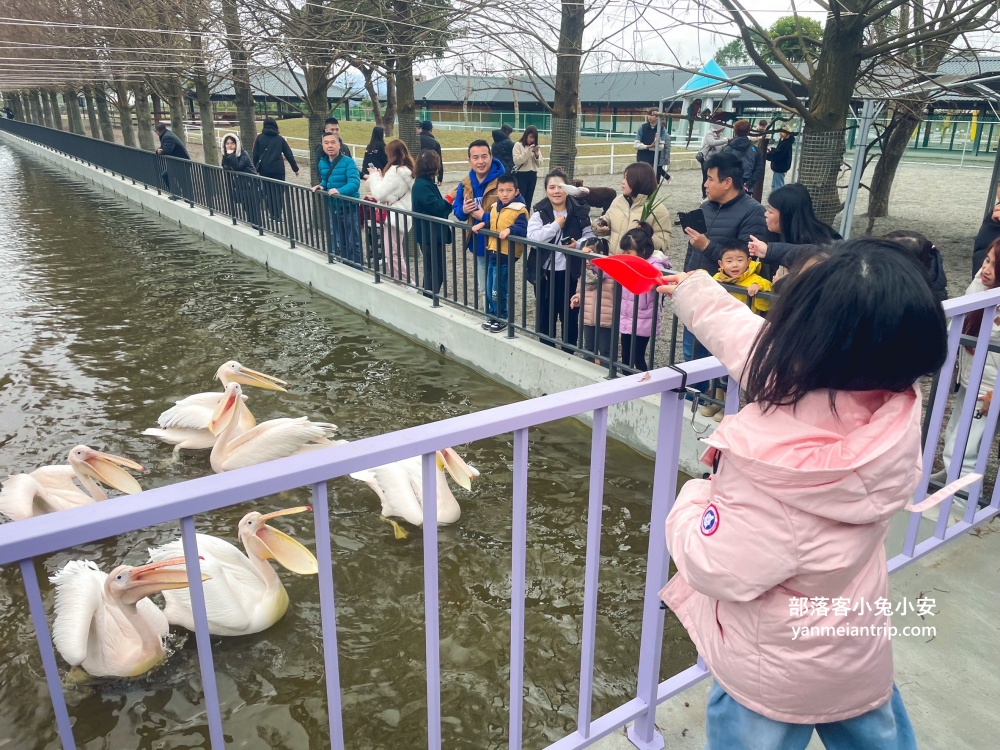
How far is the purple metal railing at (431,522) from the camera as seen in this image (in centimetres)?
129

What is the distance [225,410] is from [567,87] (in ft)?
23.4

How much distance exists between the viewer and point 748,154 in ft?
37.1

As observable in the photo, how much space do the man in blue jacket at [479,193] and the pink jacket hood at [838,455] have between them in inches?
214

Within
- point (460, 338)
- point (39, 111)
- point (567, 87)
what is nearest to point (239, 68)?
point (567, 87)

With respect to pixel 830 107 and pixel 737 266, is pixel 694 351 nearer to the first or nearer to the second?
pixel 737 266

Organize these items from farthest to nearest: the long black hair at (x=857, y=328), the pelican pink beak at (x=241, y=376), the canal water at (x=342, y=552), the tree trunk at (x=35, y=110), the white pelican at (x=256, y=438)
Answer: the tree trunk at (x=35, y=110) < the pelican pink beak at (x=241, y=376) < the white pelican at (x=256, y=438) < the canal water at (x=342, y=552) < the long black hair at (x=857, y=328)

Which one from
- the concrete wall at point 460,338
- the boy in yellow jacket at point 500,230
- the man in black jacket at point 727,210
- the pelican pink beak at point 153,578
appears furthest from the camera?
the boy in yellow jacket at point 500,230

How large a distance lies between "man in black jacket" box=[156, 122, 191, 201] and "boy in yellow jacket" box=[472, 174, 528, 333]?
33.0 feet

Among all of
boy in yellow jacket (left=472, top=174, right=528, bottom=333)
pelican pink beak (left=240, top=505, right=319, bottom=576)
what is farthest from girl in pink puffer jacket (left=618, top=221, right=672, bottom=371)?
pelican pink beak (left=240, top=505, right=319, bottom=576)

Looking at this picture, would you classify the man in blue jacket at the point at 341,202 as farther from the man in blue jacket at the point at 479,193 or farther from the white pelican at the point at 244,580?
the white pelican at the point at 244,580

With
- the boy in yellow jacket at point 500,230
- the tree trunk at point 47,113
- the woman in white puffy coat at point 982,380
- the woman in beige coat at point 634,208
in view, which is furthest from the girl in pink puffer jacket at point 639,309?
the tree trunk at point 47,113

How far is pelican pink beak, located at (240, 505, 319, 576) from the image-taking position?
131 inches

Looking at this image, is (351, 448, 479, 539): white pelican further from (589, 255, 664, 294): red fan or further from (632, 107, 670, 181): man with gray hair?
(632, 107, 670, 181): man with gray hair

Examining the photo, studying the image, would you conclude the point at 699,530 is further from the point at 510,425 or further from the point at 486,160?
the point at 486,160
